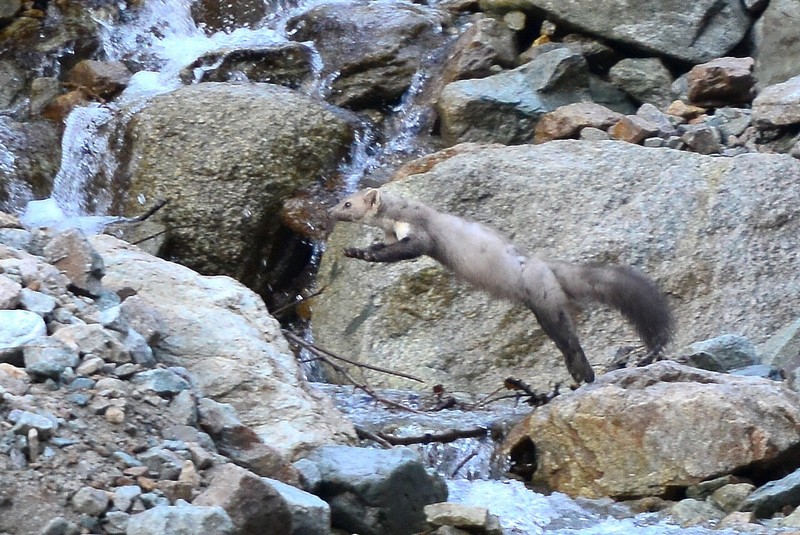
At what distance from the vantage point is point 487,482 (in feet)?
18.8

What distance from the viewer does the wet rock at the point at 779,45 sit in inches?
429

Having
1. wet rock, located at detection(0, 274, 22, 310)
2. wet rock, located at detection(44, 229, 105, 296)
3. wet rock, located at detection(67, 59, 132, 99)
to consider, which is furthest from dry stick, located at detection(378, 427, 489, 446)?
wet rock, located at detection(67, 59, 132, 99)

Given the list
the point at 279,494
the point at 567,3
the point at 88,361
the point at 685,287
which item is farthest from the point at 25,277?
the point at 567,3

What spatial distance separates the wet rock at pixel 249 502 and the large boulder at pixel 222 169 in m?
6.42

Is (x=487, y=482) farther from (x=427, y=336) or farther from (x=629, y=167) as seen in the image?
(x=629, y=167)

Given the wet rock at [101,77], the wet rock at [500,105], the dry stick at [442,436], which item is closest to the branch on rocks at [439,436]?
the dry stick at [442,436]

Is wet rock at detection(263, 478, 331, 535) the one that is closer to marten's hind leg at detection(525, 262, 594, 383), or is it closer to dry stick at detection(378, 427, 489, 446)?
dry stick at detection(378, 427, 489, 446)

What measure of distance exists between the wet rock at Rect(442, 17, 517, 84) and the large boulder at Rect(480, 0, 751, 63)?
1.63 feet

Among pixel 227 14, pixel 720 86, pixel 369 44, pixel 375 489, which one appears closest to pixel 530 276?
pixel 375 489

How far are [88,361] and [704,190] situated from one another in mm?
5221

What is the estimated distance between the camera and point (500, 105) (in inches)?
422

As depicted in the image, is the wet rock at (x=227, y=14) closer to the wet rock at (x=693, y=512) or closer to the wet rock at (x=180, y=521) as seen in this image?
the wet rock at (x=693, y=512)

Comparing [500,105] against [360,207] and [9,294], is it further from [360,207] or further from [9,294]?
[9,294]

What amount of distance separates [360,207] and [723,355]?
217cm
